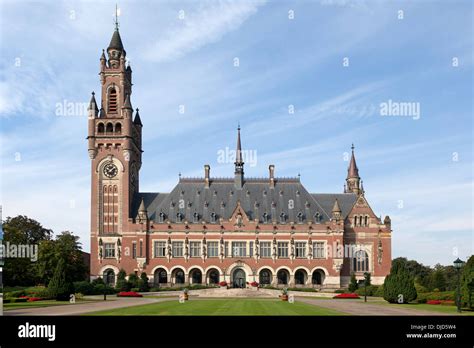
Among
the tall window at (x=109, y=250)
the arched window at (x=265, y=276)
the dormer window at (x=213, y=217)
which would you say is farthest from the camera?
the dormer window at (x=213, y=217)

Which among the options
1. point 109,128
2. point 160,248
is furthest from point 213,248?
point 109,128

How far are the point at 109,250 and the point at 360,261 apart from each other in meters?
41.2

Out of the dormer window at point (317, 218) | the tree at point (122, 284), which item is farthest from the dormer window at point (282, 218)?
the tree at point (122, 284)

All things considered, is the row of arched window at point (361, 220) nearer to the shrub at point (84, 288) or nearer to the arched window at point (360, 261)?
the arched window at point (360, 261)

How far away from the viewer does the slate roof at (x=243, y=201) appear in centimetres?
9531

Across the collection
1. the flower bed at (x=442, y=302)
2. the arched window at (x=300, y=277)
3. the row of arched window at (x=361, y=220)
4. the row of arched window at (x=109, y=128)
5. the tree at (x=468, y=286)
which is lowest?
the arched window at (x=300, y=277)

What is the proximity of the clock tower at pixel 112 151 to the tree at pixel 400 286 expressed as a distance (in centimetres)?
5231

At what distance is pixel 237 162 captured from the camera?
99.3m

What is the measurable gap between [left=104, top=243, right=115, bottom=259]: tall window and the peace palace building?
0.16 meters

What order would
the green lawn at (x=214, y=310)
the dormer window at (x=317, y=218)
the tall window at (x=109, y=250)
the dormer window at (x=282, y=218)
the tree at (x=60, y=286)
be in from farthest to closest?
the dormer window at (x=317, y=218) → the dormer window at (x=282, y=218) → the tall window at (x=109, y=250) → the tree at (x=60, y=286) → the green lawn at (x=214, y=310)

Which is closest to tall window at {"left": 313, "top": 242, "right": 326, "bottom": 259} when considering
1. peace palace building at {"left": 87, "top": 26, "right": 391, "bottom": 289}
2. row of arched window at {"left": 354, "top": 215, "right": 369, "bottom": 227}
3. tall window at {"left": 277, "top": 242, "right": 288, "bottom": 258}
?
peace palace building at {"left": 87, "top": 26, "right": 391, "bottom": 289}
